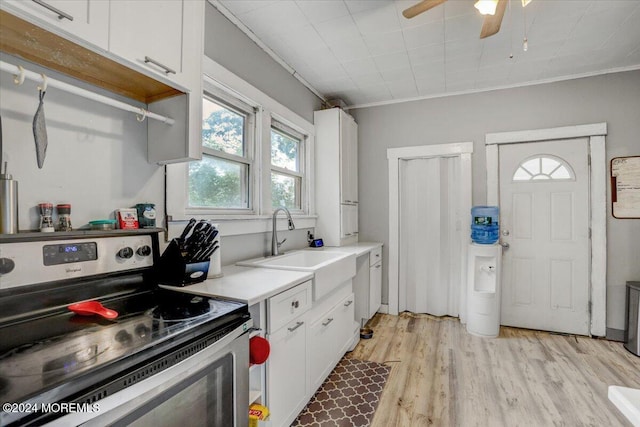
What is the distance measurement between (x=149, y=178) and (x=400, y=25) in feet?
6.37

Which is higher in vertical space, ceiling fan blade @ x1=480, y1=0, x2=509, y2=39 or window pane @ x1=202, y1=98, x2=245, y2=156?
ceiling fan blade @ x1=480, y1=0, x2=509, y2=39

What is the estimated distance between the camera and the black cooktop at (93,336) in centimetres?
65

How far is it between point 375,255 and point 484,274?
111cm

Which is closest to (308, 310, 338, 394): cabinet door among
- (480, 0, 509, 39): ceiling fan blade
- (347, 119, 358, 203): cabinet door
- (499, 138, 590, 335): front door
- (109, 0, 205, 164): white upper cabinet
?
(109, 0, 205, 164): white upper cabinet

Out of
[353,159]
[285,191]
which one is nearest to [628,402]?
[285,191]

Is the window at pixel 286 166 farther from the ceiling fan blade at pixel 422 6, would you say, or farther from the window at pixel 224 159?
the ceiling fan blade at pixel 422 6

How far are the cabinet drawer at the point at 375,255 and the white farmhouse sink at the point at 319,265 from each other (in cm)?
69

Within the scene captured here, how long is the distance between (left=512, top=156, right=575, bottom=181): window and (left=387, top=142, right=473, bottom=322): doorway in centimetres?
53

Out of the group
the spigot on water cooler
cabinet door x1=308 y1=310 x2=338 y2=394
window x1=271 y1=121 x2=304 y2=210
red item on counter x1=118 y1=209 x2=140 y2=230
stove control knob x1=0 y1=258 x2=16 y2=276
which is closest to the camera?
stove control knob x1=0 y1=258 x2=16 y2=276

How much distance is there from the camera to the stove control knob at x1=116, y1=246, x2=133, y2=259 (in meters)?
1.24

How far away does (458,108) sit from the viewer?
11.3 ft

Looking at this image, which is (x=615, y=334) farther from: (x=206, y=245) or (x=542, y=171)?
(x=206, y=245)

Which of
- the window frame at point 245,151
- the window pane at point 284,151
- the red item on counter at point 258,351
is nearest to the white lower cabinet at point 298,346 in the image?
the red item on counter at point 258,351

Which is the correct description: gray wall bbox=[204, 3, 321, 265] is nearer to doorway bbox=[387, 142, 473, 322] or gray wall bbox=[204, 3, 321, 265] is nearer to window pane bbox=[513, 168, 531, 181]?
doorway bbox=[387, 142, 473, 322]
